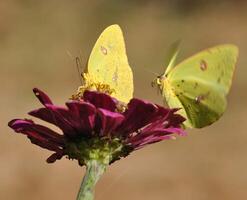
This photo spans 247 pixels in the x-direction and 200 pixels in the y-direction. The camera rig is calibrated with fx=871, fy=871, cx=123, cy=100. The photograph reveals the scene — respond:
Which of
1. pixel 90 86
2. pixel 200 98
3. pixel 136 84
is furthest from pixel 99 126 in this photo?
pixel 136 84

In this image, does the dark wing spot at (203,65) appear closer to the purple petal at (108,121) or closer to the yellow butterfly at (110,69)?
the yellow butterfly at (110,69)

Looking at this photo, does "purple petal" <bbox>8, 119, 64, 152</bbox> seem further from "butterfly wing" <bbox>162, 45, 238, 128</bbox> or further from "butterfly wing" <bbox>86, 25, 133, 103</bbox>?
"butterfly wing" <bbox>162, 45, 238, 128</bbox>

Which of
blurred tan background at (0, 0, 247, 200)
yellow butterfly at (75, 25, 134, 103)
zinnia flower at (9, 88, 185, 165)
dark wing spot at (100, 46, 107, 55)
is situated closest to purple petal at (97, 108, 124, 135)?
zinnia flower at (9, 88, 185, 165)

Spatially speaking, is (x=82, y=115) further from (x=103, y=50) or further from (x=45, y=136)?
(x=103, y=50)

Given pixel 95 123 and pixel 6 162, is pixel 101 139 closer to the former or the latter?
pixel 95 123

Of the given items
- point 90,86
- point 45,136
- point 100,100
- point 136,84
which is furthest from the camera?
point 136,84

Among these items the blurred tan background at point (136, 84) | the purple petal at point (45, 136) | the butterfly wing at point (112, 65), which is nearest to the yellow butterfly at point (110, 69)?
the butterfly wing at point (112, 65)

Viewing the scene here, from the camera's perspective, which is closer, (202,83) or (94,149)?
(94,149)
